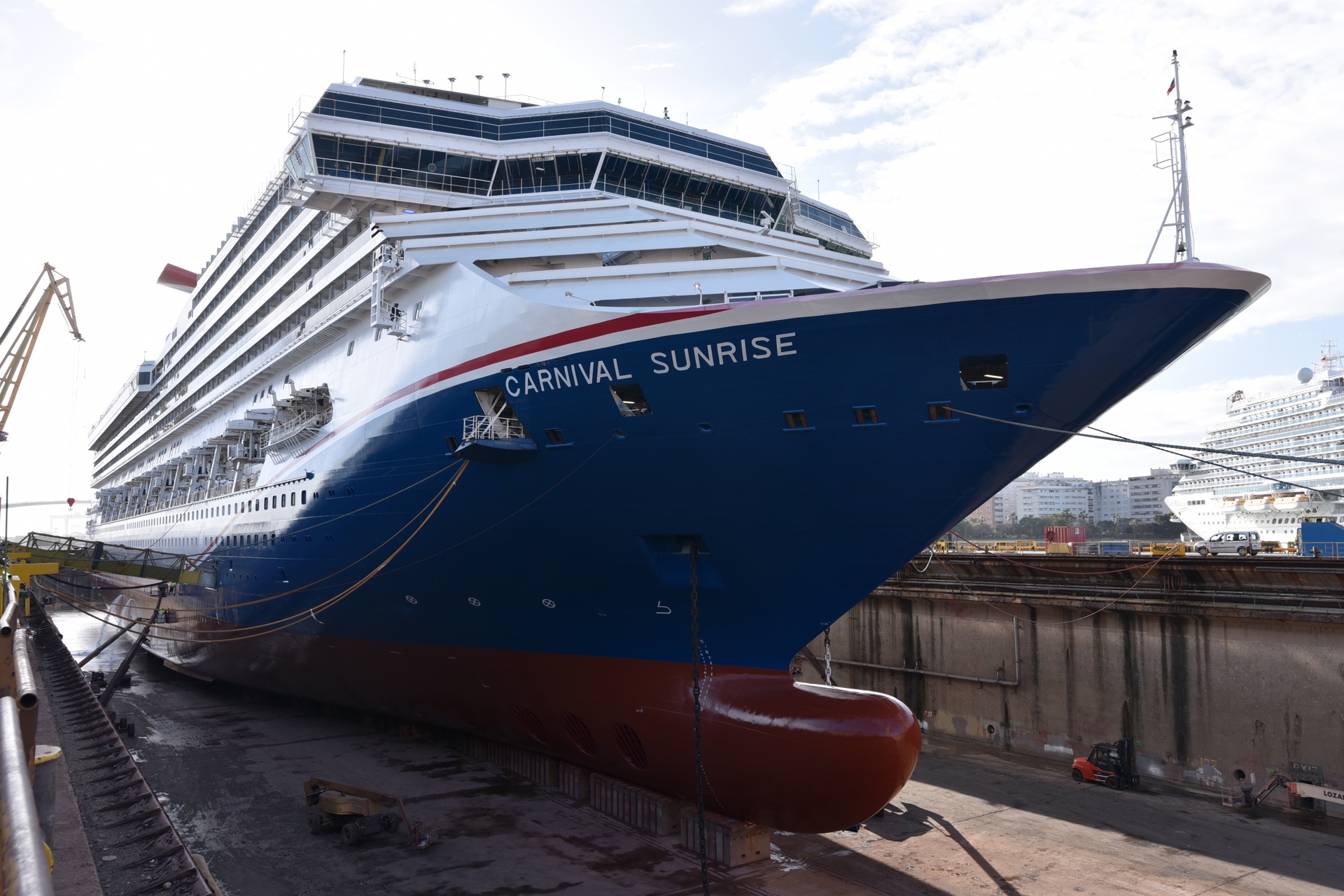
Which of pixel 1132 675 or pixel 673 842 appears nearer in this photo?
pixel 673 842

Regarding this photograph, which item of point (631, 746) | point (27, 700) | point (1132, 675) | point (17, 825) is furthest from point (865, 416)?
point (1132, 675)

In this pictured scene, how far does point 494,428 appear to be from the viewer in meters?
11.1

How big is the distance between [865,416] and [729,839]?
6.33 m

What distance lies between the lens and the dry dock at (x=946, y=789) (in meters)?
11.2

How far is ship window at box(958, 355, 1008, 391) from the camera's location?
325 inches

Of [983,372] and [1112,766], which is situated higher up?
[983,372]

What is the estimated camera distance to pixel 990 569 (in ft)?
71.1

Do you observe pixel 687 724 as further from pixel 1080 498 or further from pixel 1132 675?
pixel 1080 498

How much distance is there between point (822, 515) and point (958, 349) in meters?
2.44

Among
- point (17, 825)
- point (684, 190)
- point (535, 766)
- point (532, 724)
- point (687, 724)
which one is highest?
point (684, 190)

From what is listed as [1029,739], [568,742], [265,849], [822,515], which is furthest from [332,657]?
[1029,739]

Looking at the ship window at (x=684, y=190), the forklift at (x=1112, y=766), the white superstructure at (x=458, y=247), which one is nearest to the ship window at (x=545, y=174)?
the white superstructure at (x=458, y=247)

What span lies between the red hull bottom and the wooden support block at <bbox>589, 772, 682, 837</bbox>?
595 millimetres

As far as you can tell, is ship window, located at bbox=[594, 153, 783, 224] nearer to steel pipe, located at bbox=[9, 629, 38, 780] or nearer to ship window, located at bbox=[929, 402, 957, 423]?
ship window, located at bbox=[929, 402, 957, 423]
